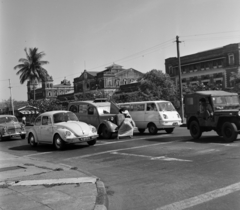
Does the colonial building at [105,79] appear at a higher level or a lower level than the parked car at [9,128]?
higher

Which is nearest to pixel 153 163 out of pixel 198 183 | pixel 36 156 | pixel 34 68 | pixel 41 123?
pixel 198 183

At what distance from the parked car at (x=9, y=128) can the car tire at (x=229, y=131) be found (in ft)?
43.2

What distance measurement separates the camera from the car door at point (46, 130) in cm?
1388

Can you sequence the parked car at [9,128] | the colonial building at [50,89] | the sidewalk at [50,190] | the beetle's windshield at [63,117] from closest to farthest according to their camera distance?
the sidewalk at [50,190] → the beetle's windshield at [63,117] → the parked car at [9,128] → the colonial building at [50,89]

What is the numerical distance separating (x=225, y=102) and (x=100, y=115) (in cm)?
670

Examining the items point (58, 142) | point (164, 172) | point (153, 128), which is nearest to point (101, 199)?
point (164, 172)

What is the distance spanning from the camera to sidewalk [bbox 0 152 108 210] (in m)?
5.38

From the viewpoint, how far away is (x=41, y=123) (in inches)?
574

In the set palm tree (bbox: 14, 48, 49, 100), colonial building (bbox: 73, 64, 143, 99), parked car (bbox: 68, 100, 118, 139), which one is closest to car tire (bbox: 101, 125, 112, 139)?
parked car (bbox: 68, 100, 118, 139)

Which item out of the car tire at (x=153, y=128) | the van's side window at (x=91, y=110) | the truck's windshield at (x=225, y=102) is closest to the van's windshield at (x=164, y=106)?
the car tire at (x=153, y=128)

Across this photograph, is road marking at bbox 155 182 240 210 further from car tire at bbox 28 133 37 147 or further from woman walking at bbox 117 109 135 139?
car tire at bbox 28 133 37 147

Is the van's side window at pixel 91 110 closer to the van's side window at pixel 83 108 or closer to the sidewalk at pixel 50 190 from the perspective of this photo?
the van's side window at pixel 83 108

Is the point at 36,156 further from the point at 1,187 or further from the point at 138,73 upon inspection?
the point at 138,73

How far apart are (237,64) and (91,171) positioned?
51.3 meters
